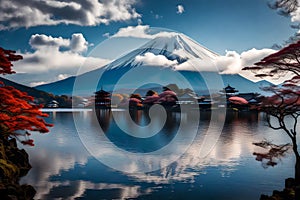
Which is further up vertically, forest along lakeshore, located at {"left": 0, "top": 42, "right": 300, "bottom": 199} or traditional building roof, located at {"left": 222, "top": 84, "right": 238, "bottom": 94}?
traditional building roof, located at {"left": 222, "top": 84, "right": 238, "bottom": 94}

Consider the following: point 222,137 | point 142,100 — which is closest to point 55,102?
point 142,100

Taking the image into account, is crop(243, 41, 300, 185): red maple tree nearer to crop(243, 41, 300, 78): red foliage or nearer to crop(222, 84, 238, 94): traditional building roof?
crop(243, 41, 300, 78): red foliage

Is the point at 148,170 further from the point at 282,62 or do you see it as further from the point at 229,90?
the point at 229,90

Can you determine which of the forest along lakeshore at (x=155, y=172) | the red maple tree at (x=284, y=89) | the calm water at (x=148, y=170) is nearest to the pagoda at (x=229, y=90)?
the calm water at (x=148, y=170)

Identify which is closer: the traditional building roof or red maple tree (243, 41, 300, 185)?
red maple tree (243, 41, 300, 185)

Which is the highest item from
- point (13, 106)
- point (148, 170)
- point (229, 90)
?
point (229, 90)

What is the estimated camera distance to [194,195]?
247 inches

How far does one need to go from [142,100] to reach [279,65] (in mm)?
35718

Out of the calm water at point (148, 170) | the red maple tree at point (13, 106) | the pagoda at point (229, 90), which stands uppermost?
the pagoda at point (229, 90)

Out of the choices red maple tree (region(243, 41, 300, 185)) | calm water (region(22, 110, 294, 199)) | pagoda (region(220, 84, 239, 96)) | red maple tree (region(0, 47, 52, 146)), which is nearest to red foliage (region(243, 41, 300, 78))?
red maple tree (region(243, 41, 300, 185))

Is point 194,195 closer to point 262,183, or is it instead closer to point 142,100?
point 262,183

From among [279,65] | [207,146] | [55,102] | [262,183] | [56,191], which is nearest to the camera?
[279,65]

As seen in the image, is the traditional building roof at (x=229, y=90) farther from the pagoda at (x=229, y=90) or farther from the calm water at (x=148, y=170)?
the calm water at (x=148, y=170)

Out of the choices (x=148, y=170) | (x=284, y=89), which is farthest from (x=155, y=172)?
(x=284, y=89)
